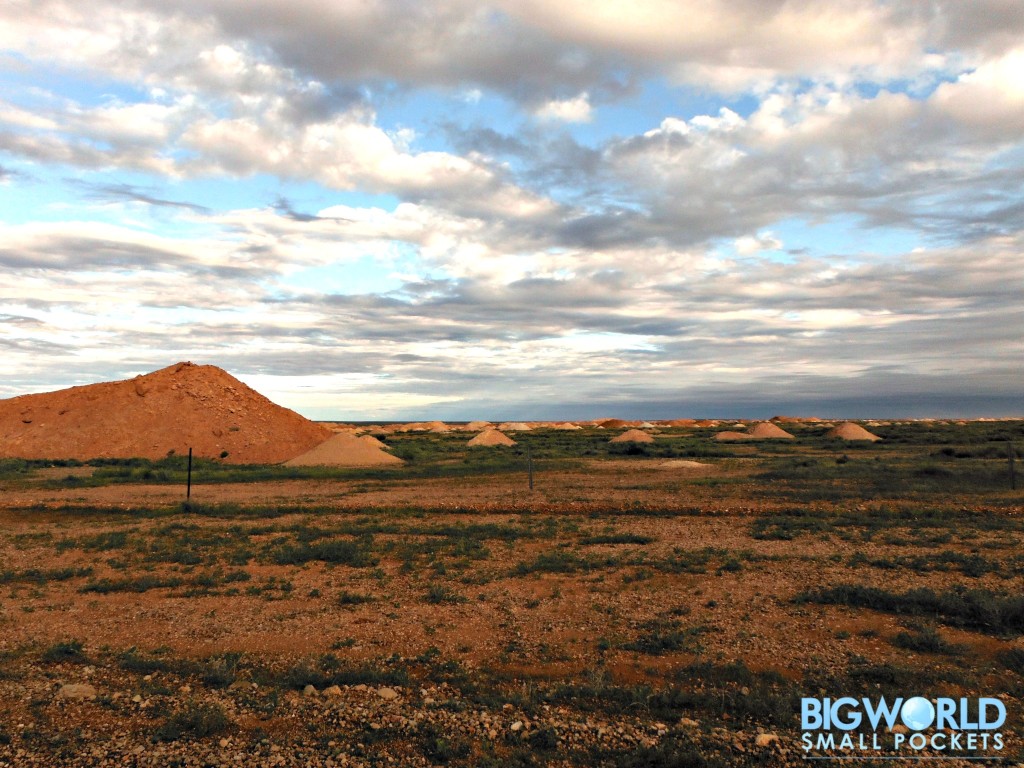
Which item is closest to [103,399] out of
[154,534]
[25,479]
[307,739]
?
[25,479]

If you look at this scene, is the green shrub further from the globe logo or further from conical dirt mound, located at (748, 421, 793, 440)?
conical dirt mound, located at (748, 421, 793, 440)

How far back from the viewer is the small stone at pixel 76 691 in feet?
22.7

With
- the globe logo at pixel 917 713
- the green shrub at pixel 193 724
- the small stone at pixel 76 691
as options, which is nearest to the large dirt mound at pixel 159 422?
the small stone at pixel 76 691

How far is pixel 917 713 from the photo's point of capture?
6.36 m

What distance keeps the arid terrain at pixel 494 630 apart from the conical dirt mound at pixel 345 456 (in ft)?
78.2

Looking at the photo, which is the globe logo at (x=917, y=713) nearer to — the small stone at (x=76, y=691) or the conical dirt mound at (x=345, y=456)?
the small stone at (x=76, y=691)

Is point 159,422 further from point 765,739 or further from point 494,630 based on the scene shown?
point 765,739

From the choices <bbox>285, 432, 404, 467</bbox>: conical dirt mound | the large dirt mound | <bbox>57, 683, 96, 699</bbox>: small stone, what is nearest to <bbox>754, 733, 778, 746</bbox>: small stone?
<bbox>57, 683, 96, 699</bbox>: small stone

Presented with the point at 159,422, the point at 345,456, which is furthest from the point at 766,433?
the point at 159,422

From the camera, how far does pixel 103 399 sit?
5300 cm

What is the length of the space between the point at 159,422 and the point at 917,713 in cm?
5431

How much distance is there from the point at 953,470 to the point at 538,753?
3332cm

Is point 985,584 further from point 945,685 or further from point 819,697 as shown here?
point 819,697

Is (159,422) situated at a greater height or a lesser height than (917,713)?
greater
